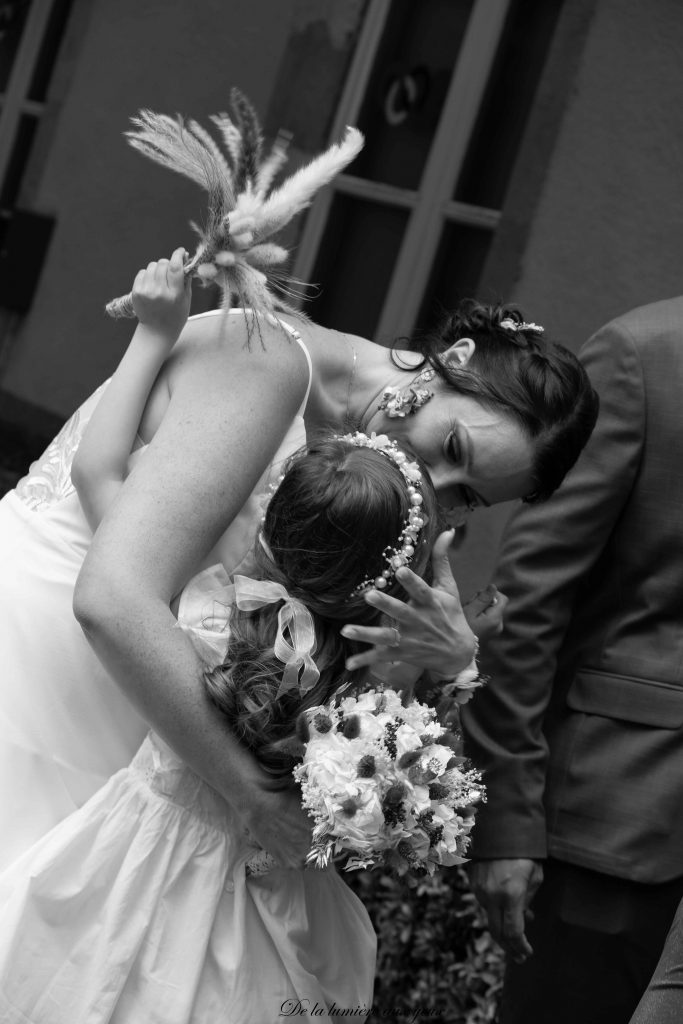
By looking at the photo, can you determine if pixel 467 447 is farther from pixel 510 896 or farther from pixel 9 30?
pixel 9 30

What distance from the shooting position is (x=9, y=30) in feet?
19.7

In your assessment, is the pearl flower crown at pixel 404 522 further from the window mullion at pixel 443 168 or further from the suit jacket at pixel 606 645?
the window mullion at pixel 443 168

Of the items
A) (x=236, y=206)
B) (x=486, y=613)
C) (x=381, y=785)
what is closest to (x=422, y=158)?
(x=236, y=206)

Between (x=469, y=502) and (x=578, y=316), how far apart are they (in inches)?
55.7

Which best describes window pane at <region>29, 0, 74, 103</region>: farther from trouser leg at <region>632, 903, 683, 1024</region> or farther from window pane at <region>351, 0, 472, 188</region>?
trouser leg at <region>632, 903, 683, 1024</region>

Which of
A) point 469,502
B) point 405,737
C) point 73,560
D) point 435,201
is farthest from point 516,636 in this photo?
point 435,201

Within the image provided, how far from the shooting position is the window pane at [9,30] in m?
5.92

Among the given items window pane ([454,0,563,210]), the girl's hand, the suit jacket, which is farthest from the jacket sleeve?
window pane ([454,0,563,210])

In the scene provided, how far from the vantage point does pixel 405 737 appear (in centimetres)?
204

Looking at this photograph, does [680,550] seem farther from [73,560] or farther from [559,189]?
[559,189]

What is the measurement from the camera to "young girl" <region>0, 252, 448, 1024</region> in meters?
2.12

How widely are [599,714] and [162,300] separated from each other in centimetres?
123

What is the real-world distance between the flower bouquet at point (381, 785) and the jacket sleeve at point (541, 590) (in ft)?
1.58


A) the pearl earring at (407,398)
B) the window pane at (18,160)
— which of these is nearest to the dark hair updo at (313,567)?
the pearl earring at (407,398)
